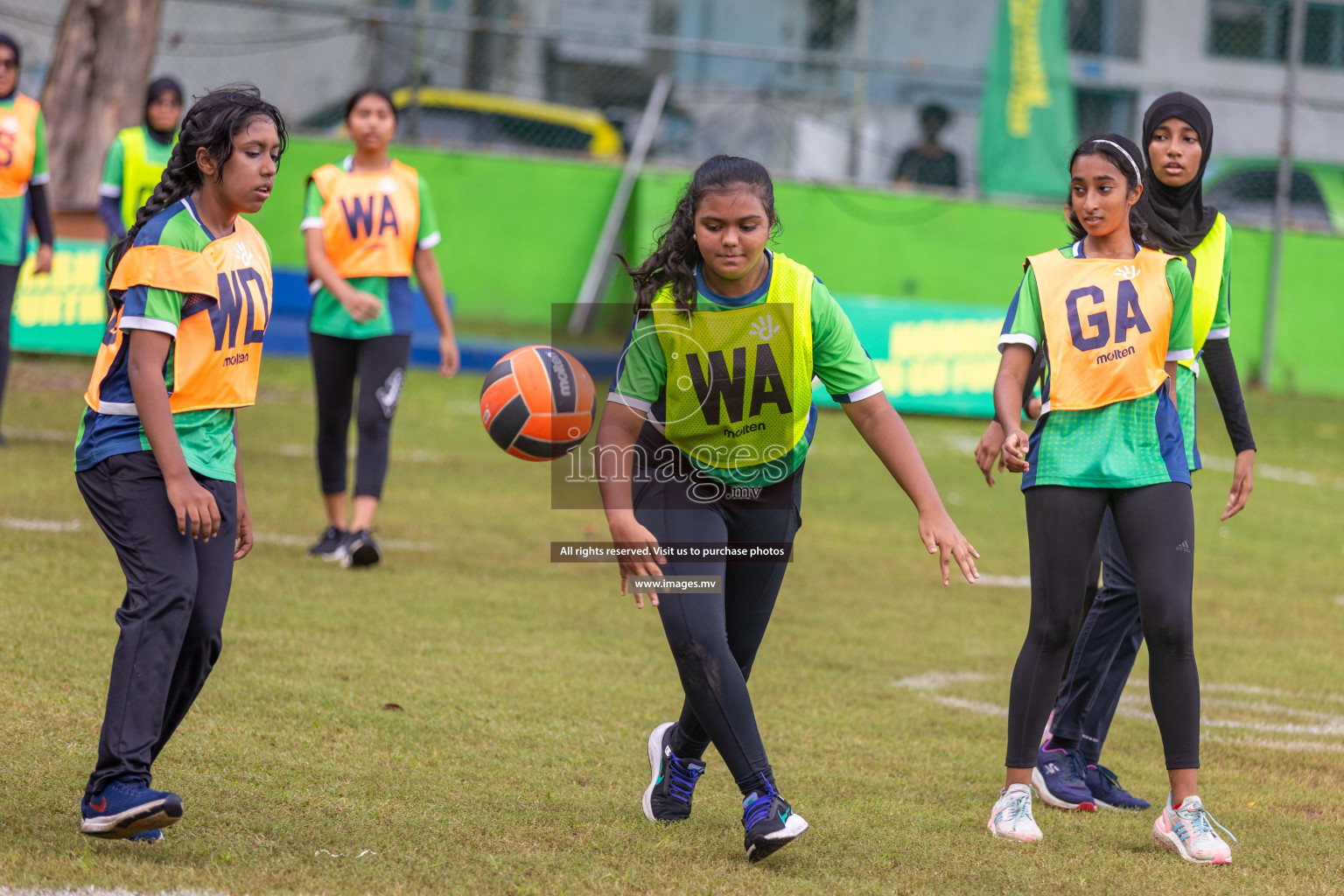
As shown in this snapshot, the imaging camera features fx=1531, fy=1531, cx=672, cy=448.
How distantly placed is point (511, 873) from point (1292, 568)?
6.99m

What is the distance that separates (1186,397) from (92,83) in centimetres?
1215

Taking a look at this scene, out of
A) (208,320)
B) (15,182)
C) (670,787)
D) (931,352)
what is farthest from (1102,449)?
(931,352)

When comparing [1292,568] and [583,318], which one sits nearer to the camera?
[1292,568]

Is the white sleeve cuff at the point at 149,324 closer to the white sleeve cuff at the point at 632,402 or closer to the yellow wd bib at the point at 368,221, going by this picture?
the white sleeve cuff at the point at 632,402

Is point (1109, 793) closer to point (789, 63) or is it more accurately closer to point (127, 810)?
point (127, 810)

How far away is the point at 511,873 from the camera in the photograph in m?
3.80

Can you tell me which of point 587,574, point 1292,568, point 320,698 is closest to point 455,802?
point 320,698

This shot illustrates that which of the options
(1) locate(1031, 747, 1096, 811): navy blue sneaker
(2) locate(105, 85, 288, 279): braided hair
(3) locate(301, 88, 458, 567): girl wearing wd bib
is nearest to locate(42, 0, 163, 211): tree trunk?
(3) locate(301, 88, 458, 567): girl wearing wd bib

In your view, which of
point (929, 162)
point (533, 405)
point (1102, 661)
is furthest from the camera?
point (929, 162)

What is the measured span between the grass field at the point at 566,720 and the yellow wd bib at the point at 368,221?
155 centimetres

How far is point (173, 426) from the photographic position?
380cm

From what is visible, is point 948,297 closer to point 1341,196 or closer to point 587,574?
point 1341,196

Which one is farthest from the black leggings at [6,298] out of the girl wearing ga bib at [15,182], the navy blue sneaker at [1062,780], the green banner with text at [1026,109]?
Answer: the green banner with text at [1026,109]

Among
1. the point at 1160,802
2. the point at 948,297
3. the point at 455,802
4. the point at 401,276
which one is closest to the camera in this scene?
the point at 455,802
